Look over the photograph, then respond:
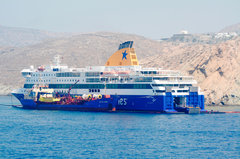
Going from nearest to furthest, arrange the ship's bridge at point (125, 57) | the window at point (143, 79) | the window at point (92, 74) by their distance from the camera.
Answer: the window at point (143, 79), the window at point (92, 74), the ship's bridge at point (125, 57)

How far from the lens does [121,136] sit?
171ft

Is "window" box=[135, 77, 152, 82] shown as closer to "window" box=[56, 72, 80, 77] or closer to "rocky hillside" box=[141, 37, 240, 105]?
"window" box=[56, 72, 80, 77]

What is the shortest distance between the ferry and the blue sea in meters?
3.88

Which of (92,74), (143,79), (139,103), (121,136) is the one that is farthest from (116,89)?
(121,136)

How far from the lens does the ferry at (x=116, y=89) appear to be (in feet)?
245

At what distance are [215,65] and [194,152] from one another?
84417 mm

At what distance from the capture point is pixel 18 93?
92938mm

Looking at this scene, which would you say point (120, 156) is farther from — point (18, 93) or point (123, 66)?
point (18, 93)

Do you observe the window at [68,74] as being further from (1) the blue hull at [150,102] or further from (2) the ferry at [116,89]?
(1) the blue hull at [150,102]

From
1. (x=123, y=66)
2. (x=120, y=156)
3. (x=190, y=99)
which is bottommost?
(x=120, y=156)

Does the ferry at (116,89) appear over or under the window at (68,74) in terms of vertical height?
under

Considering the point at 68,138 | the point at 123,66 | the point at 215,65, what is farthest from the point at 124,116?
the point at 215,65

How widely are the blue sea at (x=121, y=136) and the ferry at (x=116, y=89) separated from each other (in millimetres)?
3883

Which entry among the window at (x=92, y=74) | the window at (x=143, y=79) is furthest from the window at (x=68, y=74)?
the window at (x=143, y=79)
